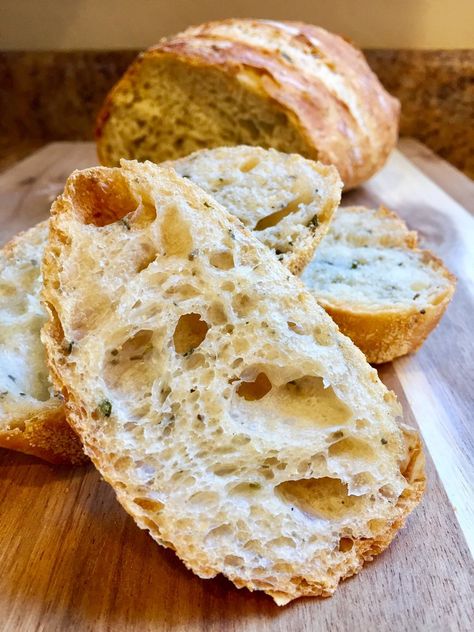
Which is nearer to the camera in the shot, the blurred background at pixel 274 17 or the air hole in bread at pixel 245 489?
the air hole in bread at pixel 245 489

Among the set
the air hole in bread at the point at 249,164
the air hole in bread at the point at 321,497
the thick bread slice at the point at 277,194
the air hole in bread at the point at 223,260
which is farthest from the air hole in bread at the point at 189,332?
the air hole in bread at the point at 249,164

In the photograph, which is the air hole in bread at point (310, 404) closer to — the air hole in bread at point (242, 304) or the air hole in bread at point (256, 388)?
the air hole in bread at point (256, 388)

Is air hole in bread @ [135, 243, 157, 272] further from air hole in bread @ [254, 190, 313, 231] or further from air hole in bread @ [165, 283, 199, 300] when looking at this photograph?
air hole in bread @ [254, 190, 313, 231]

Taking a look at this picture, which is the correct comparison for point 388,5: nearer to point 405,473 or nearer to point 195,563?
point 405,473

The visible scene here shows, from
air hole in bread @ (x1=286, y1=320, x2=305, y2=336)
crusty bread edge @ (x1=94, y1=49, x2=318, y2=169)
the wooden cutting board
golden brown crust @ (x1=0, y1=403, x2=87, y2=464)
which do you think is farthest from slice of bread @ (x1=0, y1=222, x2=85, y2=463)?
crusty bread edge @ (x1=94, y1=49, x2=318, y2=169)

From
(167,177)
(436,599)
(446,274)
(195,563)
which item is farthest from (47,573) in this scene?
(446,274)
